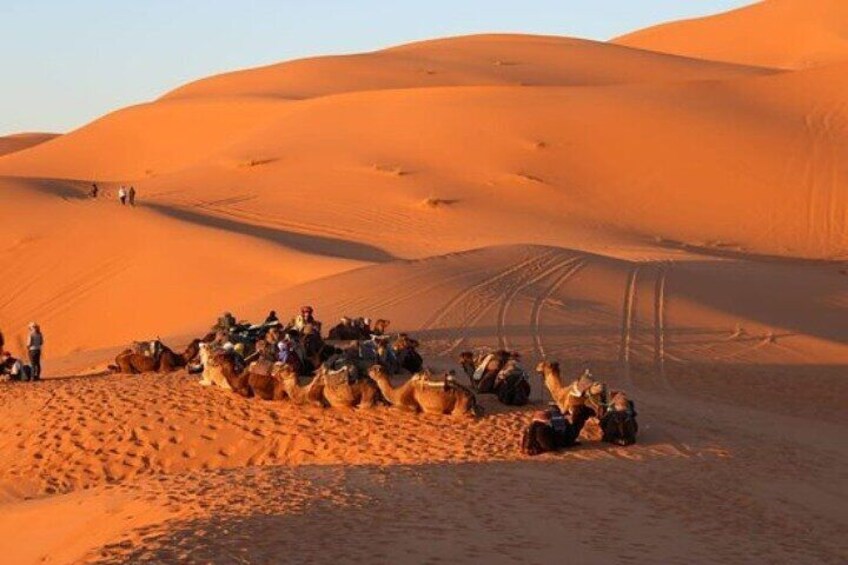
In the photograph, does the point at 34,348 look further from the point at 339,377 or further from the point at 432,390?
the point at 432,390

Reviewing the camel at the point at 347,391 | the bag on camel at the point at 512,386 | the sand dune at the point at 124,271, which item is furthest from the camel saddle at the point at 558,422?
the sand dune at the point at 124,271

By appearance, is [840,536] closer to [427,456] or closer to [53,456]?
[427,456]

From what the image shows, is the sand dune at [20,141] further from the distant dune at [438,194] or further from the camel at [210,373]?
the camel at [210,373]

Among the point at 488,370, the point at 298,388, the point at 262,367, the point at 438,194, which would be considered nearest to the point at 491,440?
the point at 488,370

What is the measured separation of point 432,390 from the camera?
47.9 feet

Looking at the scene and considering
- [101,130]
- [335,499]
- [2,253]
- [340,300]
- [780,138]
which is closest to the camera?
[335,499]

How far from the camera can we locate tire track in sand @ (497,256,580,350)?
20938mm

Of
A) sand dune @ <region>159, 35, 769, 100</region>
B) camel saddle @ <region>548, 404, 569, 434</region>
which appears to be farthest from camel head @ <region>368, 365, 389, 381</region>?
sand dune @ <region>159, 35, 769, 100</region>

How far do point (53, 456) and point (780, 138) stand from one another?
1406 inches

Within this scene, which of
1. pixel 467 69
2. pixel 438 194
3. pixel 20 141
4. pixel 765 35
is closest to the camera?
pixel 438 194

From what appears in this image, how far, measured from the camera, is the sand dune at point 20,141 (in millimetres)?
102863

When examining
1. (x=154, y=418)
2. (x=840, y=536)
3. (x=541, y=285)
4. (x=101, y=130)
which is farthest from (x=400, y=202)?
(x=101, y=130)

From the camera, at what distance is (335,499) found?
1016cm

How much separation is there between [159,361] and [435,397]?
17.9 feet
